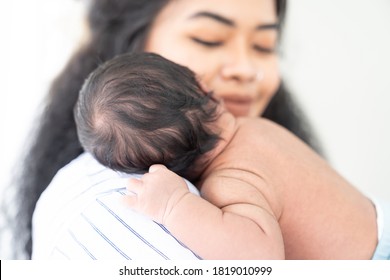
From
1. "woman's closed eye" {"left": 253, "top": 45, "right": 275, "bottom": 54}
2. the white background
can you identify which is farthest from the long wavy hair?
"woman's closed eye" {"left": 253, "top": 45, "right": 275, "bottom": 54}

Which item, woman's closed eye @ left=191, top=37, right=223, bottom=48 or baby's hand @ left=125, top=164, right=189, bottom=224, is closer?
baby's hand @ left=125, top=164, right=189, bottom=224

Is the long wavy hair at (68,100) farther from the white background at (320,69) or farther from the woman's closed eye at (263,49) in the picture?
the woman's closed eye at (263,49)

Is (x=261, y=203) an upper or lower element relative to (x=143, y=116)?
lower

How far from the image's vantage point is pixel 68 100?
51.6 inches

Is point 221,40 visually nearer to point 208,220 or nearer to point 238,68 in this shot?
point 238,68

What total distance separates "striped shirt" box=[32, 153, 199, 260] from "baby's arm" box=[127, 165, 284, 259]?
2 cm

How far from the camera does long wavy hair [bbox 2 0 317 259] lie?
1236 mm

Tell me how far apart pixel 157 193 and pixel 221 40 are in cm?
55

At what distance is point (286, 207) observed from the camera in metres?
0.90

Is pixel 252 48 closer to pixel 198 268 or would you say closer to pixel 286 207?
pixel 286 207

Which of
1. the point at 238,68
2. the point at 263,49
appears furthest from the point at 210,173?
the point at 263,49

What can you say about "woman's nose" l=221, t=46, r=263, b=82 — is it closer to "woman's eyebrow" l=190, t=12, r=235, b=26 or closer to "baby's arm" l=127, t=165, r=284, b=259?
"woman's eyebrow" l=190, t=12, r=235, b=26

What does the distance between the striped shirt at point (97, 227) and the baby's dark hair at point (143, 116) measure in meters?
0.05

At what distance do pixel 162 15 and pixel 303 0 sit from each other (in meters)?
0.49
